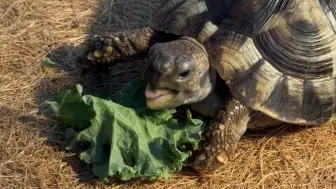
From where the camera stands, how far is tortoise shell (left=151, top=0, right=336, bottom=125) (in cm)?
444

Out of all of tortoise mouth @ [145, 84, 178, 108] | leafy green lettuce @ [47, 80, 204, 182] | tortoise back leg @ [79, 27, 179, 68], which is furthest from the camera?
tortoise back leg @ [79, 27, 179, 68]

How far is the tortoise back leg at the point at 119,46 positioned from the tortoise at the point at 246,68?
45cm

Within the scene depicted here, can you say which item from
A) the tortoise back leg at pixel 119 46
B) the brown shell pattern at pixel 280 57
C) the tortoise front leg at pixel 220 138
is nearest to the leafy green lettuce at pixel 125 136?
the tortoise front leg at pixel 220 138

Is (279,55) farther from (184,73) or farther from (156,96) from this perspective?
(156,96)

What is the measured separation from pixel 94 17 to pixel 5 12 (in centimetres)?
90

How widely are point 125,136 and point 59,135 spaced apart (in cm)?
62

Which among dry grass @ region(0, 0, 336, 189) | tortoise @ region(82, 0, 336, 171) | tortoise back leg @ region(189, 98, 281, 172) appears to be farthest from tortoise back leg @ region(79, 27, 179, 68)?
tortoise back leg @ region(189, 98, 281, 172)

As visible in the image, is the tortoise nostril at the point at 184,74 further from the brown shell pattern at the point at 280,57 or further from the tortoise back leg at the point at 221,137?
the tortoise back leg at the point at 221,137

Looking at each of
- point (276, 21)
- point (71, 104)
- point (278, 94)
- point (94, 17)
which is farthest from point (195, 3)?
point (94, 17)

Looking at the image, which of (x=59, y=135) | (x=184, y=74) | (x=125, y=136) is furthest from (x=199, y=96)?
(x=59, y=135)

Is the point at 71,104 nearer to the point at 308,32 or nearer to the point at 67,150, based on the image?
the point at 67,150

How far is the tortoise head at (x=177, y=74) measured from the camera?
4230 millimetres

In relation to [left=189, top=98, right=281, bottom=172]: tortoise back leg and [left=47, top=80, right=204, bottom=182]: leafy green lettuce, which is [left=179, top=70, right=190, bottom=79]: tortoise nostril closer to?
[left=47, top=80, right=204, bottom=182]: leafy green lettuce

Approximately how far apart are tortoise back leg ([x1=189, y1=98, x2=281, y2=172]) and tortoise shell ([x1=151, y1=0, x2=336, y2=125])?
10 cm
